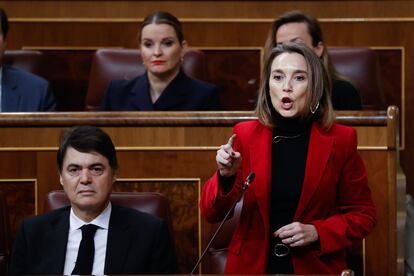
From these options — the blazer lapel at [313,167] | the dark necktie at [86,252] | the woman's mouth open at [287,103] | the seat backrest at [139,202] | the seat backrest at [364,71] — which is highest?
the seat backrest at [364,71]

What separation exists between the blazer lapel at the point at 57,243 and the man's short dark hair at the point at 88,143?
0.29 ft

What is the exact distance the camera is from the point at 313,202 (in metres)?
1.36

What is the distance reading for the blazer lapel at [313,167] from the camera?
1.36m

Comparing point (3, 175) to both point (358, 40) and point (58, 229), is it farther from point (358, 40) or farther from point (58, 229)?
point (358, 40)

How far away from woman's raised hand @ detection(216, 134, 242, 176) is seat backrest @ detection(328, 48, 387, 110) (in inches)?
38.2

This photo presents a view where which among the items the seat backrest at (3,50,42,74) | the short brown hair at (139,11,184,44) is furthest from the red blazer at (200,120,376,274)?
the seat backrest at (3,50,42,74)

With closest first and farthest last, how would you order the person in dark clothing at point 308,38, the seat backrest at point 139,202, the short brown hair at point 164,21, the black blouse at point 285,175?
the black blouse at point 285,175 → the seat backrest at point 139,202 → the person in dark clothing at point 308,38 → the short brown hair at point 164,21

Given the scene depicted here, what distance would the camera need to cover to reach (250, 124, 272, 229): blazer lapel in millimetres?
1362

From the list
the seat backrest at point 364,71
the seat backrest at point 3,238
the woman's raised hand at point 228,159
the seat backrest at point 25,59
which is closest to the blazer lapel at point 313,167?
the woman's raised hand at point 228,159

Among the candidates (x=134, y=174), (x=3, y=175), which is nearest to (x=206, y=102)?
(x=134, y=174)

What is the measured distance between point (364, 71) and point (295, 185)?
36.0 inches

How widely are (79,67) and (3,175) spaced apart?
2.68ft

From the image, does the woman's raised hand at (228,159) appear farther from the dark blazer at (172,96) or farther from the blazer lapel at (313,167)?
the dark blazer at (172,96)

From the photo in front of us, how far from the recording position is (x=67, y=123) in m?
1.69
